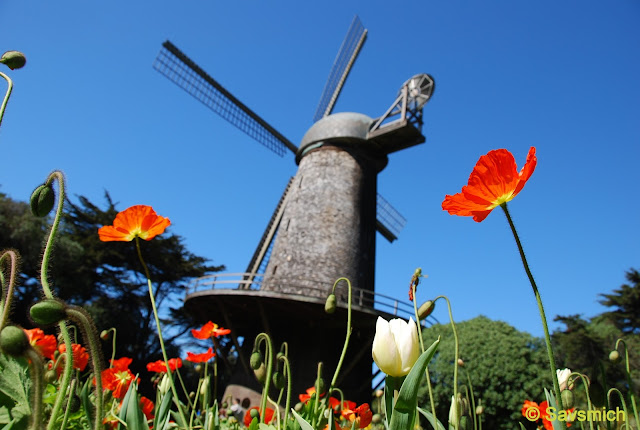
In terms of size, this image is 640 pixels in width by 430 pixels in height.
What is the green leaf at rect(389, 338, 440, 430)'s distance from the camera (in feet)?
2.38

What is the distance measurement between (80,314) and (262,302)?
343 inches

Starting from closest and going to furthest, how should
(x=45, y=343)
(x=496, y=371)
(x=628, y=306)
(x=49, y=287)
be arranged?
(x=49, y=287) < (x=45, y=343) < (x=496, y=371) < (x=628, y=306)

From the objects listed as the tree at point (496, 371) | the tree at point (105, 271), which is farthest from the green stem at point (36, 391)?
the tree at point (105, 271)

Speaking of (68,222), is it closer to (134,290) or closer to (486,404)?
(134,290)

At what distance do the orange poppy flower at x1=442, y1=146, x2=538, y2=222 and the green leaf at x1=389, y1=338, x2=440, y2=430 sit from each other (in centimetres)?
32

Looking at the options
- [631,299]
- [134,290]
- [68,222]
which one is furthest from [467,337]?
[68,222]

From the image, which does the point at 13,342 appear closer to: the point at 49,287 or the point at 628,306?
the point at 49,287

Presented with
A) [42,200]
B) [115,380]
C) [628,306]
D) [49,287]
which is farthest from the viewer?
[628,306]

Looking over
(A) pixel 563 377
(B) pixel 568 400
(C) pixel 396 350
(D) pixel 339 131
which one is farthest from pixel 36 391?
(D) pixel 339 131

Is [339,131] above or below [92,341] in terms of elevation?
above

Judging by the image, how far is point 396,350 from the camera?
0.92m

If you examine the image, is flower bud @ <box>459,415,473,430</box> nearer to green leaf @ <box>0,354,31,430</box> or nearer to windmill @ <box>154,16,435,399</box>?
green leaf @ <box>0,354,31,430</box>

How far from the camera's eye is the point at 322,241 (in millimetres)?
10367

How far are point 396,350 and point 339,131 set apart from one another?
37.1 ft
